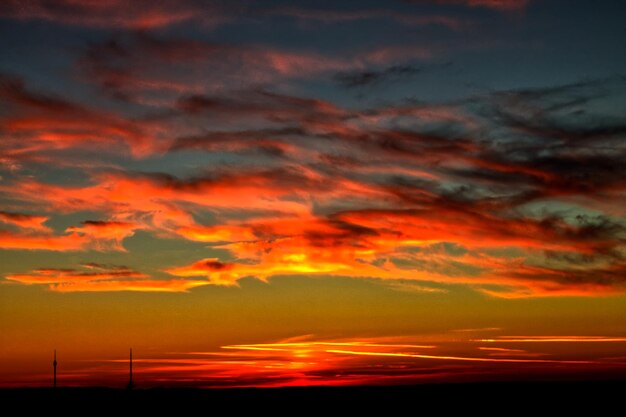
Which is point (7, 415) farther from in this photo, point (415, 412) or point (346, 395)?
point (346, 395)

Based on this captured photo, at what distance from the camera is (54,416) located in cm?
12550

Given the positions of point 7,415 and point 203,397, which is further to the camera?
point 203,397

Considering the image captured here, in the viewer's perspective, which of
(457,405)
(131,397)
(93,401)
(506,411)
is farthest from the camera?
(131,397)

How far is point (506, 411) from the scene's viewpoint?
134 m

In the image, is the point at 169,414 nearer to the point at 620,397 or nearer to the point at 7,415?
the point at 7,415

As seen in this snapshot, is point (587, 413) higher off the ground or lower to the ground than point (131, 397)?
lower

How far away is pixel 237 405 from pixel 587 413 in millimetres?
72271

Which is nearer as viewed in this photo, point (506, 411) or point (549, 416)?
point (549, 416)

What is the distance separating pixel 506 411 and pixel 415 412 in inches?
664

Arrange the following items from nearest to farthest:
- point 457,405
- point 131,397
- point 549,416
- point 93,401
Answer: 1. point 549,416
2. point 457,405
3. point 93,401
4. point 131,397

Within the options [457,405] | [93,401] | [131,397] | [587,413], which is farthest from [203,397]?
[587,413]

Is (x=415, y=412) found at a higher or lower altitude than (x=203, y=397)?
lower

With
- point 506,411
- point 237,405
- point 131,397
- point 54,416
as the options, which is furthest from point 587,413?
point 131,397

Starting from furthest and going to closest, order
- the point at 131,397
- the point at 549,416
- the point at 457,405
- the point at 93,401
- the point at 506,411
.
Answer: the point at 131,397, the point at 93,401, the point at 457,405, the point at 506,411, the point at 549,416
